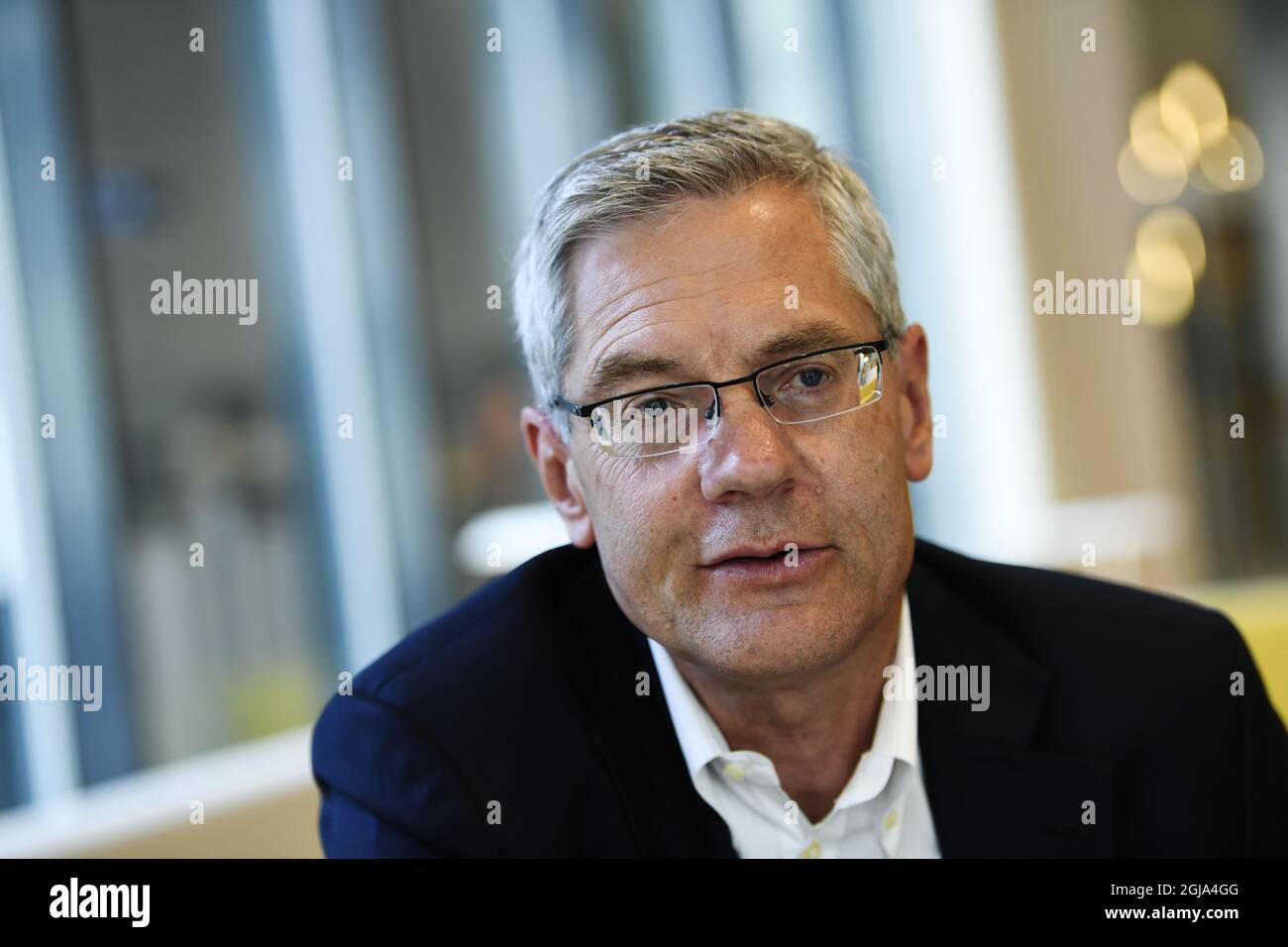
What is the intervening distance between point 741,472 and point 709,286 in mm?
237

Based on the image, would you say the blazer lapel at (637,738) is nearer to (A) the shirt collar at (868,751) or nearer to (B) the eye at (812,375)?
(A) the shirt collar at (868,751)

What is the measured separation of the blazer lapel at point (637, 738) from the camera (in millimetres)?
1533

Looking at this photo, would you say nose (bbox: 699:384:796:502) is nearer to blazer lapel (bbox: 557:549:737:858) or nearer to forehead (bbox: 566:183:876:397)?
forehead (bbox: 566:183:876:397)

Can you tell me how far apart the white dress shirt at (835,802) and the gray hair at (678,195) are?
0.45 metres

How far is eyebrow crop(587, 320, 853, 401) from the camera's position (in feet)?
4.79

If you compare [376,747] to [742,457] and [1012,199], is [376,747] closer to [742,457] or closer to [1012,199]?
[742,457]

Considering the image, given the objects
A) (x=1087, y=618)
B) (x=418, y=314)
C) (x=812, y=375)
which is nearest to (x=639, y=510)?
(x=812, y=375)

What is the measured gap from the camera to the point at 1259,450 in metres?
6.24

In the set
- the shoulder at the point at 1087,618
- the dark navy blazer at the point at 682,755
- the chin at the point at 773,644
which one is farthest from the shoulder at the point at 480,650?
the shoulder at the point at 1087,618

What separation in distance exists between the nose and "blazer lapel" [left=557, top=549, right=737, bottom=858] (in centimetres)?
35

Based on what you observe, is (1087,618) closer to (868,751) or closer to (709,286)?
(868,751)

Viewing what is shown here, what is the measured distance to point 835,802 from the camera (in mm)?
1648
